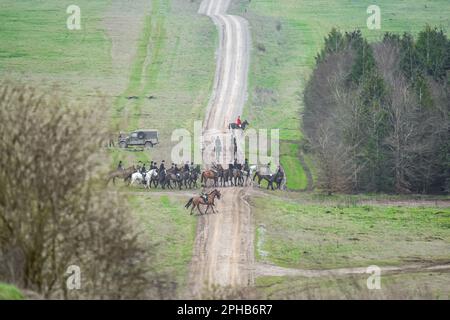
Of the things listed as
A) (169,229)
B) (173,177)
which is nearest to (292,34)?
(173,177)

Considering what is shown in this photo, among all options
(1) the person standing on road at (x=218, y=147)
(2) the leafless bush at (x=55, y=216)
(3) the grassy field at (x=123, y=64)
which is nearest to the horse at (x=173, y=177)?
(3) the grassy field at (x=123, y=64)

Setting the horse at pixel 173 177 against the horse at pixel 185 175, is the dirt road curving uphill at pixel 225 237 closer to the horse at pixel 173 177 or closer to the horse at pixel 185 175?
the horse at pixel 185 175

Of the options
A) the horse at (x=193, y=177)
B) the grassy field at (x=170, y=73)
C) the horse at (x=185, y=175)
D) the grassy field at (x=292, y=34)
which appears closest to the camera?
the horse at (x=185, y=175)

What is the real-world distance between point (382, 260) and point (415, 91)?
76.6 ft

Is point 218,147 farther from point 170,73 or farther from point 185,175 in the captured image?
point 170,73

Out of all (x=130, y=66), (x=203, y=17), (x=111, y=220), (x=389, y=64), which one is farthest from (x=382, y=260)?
(x=203, y=17)

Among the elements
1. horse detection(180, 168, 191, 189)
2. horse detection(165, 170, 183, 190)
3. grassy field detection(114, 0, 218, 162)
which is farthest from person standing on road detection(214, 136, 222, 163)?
horse detection(165, 170, 183, 190)

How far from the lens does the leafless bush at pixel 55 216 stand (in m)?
28.0

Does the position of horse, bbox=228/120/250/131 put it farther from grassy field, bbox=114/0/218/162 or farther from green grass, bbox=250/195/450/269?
green grass, bbox=250/195/450/269

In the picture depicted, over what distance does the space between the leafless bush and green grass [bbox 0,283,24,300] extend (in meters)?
1.91

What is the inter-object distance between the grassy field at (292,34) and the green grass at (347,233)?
1866 centimetres

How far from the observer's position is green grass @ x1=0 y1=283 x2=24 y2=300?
25.0 m

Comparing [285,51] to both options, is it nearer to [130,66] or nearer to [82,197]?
[130,66]

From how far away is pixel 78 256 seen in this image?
28594 millimetres
